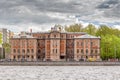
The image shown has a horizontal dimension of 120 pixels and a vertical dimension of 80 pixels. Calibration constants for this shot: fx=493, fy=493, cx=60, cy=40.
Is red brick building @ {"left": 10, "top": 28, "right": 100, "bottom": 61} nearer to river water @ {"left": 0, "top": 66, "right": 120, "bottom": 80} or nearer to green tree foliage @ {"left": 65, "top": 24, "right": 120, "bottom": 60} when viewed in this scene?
green tree foliage @ {"left": 65, "top": 24, "right": 120, "bottom": 60}

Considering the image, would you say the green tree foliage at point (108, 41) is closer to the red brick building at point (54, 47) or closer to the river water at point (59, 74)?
the red brick building at point (54, 47)

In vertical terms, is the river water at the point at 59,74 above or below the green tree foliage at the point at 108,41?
below

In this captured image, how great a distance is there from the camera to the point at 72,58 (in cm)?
15912

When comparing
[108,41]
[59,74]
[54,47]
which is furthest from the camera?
[54,47]

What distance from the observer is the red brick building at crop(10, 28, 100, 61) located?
6132 inches

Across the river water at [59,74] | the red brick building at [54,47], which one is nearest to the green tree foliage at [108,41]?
the red brick building at [54,47]

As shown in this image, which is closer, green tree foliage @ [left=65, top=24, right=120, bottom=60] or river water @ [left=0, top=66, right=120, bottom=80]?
river water @ [left=0, top=66, right=120, bottom=80]

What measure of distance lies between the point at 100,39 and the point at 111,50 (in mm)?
4875

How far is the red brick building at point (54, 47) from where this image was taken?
511ft

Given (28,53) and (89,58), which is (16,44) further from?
(89,58)

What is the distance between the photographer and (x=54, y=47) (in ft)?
518

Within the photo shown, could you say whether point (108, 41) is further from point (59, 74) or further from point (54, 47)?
point (59, 74)

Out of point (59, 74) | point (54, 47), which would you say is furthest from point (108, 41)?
point (59, 74)

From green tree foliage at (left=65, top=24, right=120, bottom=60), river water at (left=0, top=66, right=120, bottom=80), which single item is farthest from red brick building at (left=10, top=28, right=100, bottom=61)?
river water at (left=0, top=66, right=120, bottom=80)
